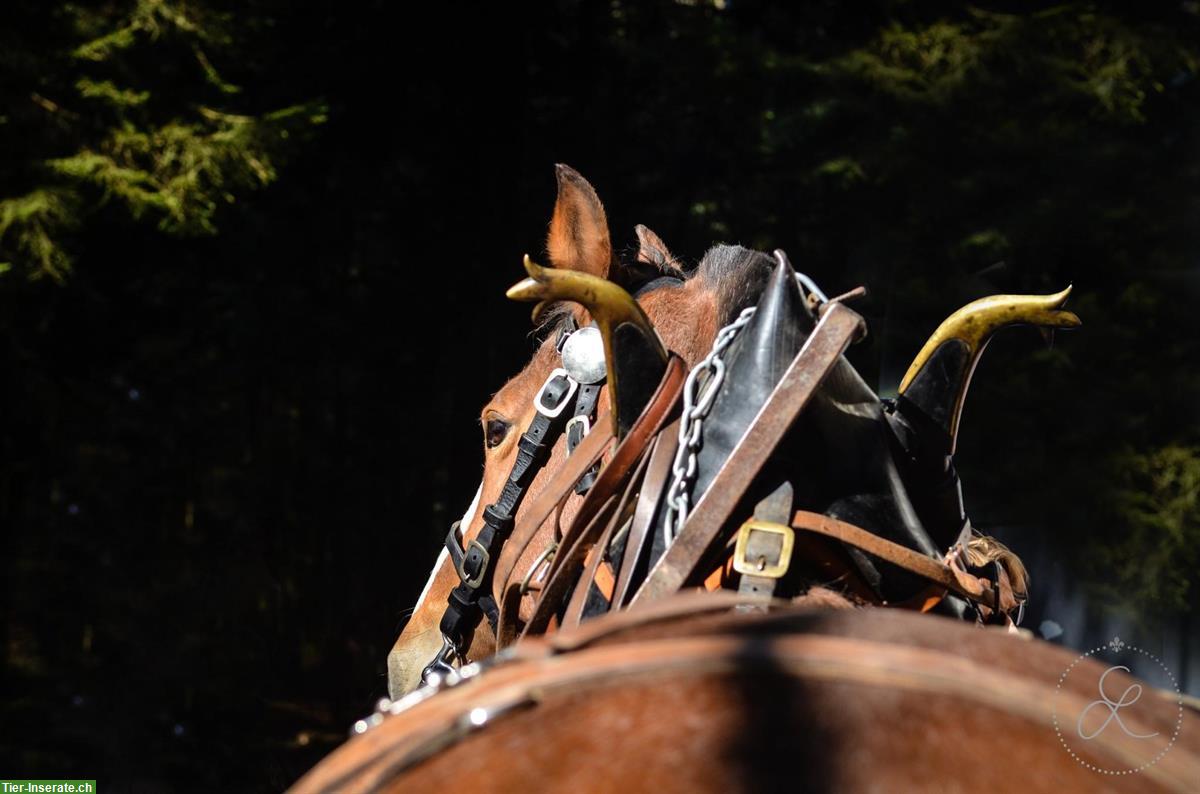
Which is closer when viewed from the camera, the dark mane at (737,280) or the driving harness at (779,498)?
the driving harness at (779,498)

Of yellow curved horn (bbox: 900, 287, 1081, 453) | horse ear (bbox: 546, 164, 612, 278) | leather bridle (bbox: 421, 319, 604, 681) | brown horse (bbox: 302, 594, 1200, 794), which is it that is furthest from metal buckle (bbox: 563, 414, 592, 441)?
brown horse (bbox: 302, 594, 1200, 794)

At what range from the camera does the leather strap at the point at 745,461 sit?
140cm

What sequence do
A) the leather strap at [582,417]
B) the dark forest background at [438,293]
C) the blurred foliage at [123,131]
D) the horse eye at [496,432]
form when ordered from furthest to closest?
the dark forest background at [438,293], the blurred foliage at [123,131], the horse eye at [496,432], the leather strap at [582,417]

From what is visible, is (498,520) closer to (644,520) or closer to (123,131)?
(644,520)

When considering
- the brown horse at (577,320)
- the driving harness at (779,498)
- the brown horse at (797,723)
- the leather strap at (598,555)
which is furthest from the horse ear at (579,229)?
the brown horse at (797,723)

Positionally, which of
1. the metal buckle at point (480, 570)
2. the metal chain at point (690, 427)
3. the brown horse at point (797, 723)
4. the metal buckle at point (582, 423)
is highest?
the brown horse at point (797, 723)

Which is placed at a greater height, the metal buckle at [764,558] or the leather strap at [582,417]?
the metal buckle at [764,558]

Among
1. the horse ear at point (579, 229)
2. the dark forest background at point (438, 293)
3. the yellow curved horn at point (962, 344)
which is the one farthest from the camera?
the dark forest background at point (438, 293)

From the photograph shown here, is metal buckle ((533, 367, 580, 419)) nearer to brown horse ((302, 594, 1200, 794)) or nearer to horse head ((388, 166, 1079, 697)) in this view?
horse head ((388, 166, 1079, 697))

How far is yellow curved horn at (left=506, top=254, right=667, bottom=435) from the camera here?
159 cm

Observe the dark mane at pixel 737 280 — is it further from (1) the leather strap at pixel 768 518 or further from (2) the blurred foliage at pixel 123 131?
(2) the blurred foliage at pixel 123 131

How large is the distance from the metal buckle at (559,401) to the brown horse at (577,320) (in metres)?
0.06

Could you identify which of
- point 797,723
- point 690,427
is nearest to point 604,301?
point 690,427

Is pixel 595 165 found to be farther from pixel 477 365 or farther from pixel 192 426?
pixel 192 426
